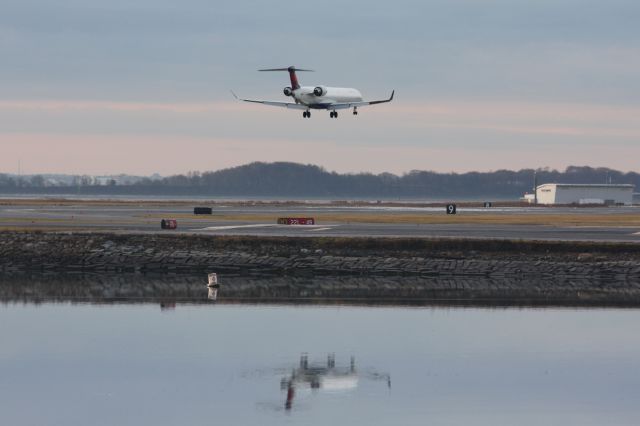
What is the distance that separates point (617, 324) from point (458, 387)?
2139 cm

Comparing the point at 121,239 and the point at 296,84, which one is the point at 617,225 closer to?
the point at 296,84

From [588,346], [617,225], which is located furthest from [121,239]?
[617,225]

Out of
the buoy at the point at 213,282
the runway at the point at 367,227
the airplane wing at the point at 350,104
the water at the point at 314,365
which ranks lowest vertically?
the water at the point at 314,365

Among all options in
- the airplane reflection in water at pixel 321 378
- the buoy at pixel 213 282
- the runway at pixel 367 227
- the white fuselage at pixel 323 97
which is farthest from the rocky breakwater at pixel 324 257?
the white fuselage at pixel 323 97

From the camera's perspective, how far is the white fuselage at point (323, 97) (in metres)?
144

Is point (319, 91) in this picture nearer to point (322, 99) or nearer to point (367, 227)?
point (322, 99)

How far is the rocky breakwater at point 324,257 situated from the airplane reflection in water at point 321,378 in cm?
4125

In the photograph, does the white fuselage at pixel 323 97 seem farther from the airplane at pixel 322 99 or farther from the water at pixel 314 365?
the water at pixel 314 365

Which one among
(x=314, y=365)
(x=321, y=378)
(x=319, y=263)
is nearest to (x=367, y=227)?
(x=319, y=263)

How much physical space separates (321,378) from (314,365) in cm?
290

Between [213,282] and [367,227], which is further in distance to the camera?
[367,227]

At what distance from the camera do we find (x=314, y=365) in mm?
50125

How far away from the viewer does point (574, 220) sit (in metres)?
146

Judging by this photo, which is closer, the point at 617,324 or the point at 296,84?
the point at 617,324
